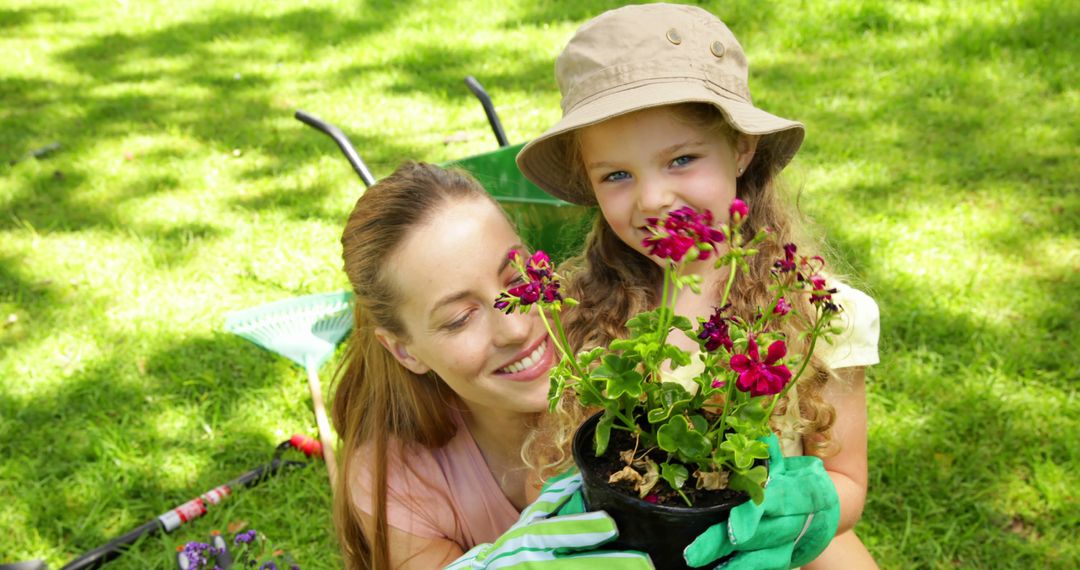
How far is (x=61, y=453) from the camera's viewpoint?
2750 millimetres

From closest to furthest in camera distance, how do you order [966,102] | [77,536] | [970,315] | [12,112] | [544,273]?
[544,273] → [77,536] → [970,315] → [966,102] → [12,112]

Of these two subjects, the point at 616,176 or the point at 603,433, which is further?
the point at 616,176

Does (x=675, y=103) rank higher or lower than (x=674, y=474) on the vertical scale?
higher

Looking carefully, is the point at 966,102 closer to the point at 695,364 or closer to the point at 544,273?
the point at 695,364

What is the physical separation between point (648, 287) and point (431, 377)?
1.69 feet

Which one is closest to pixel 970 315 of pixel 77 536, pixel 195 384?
pixel 195 384

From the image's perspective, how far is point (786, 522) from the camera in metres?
1.18

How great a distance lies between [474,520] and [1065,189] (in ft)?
8.26

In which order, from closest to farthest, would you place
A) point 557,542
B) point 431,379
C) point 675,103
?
point 557,542, point 675,103, point 431,379

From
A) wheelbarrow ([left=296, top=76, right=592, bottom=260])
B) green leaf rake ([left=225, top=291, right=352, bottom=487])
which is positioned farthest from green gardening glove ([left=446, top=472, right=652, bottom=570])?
green leaf rake ([left=225, top=291, right=352, bottom=487])

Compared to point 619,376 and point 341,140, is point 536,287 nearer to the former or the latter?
point 619,376

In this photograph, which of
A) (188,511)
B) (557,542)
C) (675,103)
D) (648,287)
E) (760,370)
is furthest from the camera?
(188,511)

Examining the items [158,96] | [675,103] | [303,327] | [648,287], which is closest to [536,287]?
[675,103]

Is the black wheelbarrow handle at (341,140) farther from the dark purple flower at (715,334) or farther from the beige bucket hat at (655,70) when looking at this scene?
the dark purple flower at (715,334)
